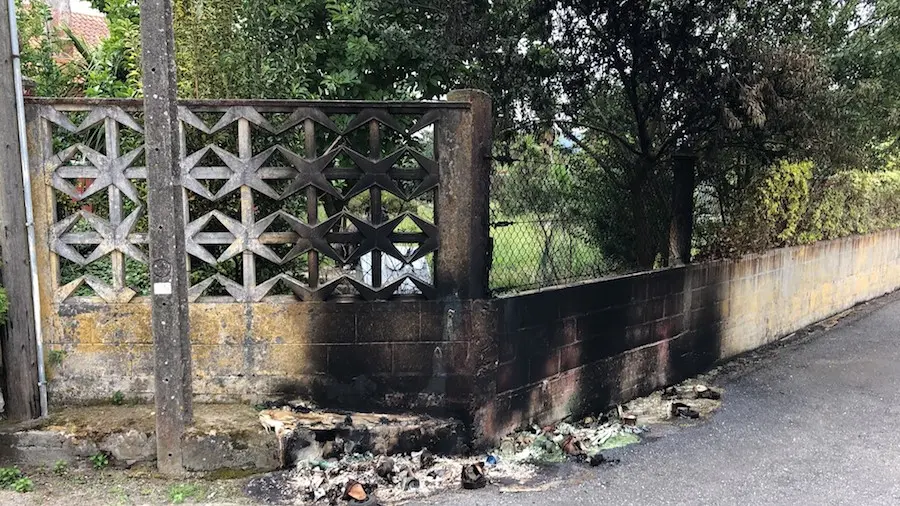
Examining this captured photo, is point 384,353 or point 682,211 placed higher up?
point 682,211

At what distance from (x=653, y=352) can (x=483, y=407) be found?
222cm

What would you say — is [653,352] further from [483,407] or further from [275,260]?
[275,260]

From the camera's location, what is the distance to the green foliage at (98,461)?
12.4 ft

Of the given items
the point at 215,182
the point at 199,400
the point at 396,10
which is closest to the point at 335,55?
the point at 396,10

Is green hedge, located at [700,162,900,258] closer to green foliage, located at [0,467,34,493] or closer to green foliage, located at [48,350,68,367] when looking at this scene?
green foliage, located at [48,350,68,367]

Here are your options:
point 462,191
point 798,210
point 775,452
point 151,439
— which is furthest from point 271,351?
point 798,210

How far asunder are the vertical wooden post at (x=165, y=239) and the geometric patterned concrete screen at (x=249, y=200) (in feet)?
1.39

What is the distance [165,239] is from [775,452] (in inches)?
166

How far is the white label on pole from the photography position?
3.56m

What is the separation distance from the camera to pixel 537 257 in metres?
4.87

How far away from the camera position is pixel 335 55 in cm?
571

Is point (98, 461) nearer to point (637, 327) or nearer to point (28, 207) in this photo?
point (28, 207)

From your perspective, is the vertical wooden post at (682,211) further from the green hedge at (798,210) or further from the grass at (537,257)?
the grass at (537,257)

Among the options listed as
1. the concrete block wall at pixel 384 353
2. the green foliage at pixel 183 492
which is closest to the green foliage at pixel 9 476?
the concrete block wall at pixel 384 353
